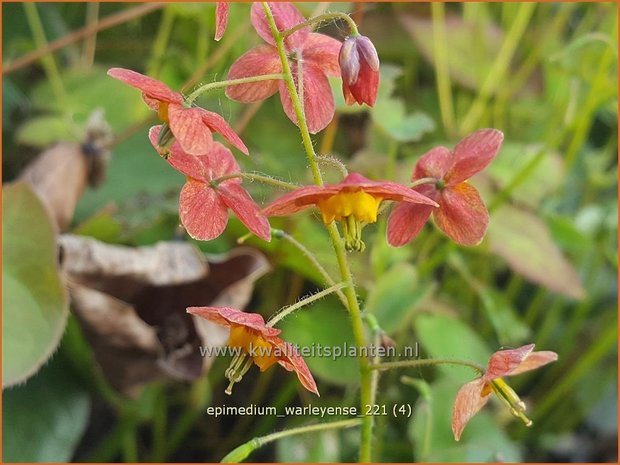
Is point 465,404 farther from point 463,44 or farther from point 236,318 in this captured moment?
point 463,44

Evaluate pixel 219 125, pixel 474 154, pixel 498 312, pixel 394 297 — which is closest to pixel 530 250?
pixel 498 312

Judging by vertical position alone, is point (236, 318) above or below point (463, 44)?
above

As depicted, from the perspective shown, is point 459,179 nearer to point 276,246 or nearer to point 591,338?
point 276,246

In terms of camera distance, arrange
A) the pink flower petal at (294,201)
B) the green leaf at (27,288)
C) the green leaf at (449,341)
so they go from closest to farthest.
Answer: the pink flower petal at (294,201)
the green leaf at (27,288)
the green leaf at (449,341)

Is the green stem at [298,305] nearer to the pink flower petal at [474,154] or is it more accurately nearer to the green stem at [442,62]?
the pink flower petal at [474,154]

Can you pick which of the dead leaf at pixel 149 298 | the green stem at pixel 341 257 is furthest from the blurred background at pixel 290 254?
the green stem at pixel 341 257

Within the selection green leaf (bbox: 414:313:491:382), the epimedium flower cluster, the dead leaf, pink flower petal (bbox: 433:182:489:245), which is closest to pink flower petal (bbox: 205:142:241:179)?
the epimedium flower cluster
